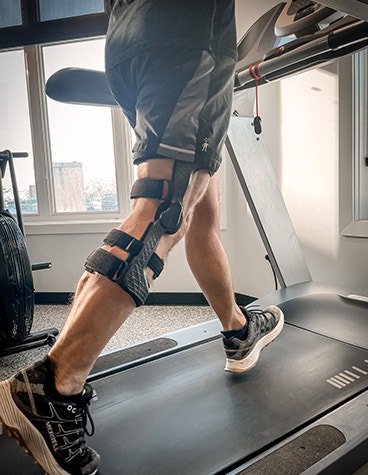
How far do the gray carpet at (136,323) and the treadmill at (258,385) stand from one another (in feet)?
2.09

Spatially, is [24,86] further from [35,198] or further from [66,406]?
[66,406]

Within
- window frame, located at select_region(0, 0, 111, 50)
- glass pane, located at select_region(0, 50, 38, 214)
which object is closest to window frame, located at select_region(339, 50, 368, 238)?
window frame, located at select_region(0, 0, 111, 50)

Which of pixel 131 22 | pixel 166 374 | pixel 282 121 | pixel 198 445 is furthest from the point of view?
pixel 282 121

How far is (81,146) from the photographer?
3205 millimetres

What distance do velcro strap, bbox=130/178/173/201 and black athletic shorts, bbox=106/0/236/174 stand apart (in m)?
0.05

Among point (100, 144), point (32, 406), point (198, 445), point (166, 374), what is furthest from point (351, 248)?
point (100, 144)

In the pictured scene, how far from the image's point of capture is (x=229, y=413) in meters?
1.11

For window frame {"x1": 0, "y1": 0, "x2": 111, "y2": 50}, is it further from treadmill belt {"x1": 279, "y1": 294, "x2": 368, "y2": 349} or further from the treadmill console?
treadmill belt {"x1": 279, "y1": 294, "x2": 368, "y2": 349}

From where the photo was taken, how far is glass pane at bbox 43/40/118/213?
314cm

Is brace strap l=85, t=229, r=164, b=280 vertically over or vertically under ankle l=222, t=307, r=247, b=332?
over

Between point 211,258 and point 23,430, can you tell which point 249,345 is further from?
point 23,430

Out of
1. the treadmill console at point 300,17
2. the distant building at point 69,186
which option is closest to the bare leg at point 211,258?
the treadmill console at point 300,17

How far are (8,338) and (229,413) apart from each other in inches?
51.2

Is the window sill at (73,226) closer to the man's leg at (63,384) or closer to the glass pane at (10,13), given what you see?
the glass pane at (10,13)
